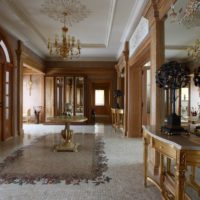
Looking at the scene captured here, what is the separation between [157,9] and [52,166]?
3.12 m

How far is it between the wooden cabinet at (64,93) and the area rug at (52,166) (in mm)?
5335

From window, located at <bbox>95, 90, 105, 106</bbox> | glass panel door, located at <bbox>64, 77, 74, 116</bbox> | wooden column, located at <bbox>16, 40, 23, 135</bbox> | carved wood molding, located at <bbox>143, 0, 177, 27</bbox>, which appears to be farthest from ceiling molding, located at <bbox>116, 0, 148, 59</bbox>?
window, located at <bbox>95, 90, 105, 106</bbox>

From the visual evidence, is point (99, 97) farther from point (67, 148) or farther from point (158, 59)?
point (158, 59)

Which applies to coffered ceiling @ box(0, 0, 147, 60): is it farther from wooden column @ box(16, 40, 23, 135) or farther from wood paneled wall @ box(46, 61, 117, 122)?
wood paneled wall @ box(46, 61, 117, 122)

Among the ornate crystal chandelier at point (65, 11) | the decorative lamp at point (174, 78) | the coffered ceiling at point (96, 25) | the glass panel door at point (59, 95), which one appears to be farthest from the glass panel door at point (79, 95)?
the decorative lamp at point (174, 78)

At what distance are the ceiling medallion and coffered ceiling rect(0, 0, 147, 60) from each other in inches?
4.9

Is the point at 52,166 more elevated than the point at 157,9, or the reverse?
the point at 157,9

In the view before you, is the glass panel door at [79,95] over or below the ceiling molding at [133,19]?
below

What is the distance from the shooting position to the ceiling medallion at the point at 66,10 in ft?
15.3

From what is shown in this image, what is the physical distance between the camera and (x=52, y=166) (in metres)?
3.91

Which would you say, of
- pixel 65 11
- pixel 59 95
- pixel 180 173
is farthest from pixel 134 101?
pixel 180 173

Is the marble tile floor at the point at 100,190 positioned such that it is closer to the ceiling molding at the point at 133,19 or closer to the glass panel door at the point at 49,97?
the ceiling molding at the point at 133,19

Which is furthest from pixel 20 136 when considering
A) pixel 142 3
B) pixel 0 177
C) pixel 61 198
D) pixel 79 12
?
pixel 142 3

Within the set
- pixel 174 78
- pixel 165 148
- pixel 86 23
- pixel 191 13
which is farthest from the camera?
pixel 86 23
